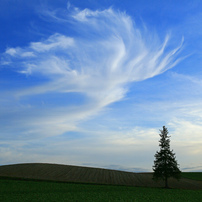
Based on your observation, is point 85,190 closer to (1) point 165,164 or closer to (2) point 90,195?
(2) point 90,195

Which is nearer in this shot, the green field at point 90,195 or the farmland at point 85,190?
the green field at point 90,195

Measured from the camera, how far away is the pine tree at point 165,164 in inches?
2345

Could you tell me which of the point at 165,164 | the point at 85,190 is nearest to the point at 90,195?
the point at 85,190

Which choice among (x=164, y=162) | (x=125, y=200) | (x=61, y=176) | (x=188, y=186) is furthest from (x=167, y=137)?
(x=125, y=200)

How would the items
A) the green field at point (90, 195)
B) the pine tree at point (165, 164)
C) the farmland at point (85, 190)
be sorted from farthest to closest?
the pine tree at point (165, 164)
the farmland at point (85, 190)
the green field at point (90, 195)

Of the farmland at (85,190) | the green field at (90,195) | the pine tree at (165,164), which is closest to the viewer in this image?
the green field at (90,195)

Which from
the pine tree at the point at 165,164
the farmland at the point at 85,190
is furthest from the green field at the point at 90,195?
the pine tree at the point at 165,164

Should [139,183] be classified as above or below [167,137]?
below

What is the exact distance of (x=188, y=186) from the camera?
63.7 metres

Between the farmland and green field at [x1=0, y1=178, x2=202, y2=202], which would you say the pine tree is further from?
green field at [x1=0, y1=178, x2=202, y2=202]

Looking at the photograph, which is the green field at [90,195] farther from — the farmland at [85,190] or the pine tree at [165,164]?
the pine tree at [165,164]

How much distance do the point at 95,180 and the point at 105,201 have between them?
34589mm

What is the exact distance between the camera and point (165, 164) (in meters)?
60.3

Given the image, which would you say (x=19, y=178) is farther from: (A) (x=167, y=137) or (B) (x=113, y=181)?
(A) (x=167, y=137)
